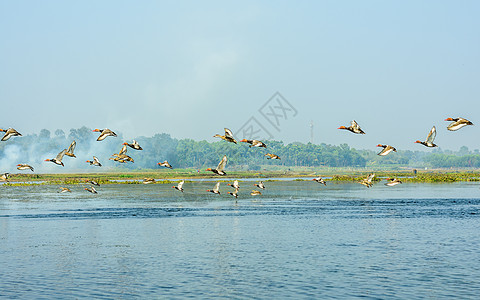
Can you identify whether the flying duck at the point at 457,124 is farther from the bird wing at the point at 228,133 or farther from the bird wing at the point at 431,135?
the bird wing at the point at 228,133

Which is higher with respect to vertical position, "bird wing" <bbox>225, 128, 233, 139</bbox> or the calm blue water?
"bird wing" <bbox>225, 128, 233, 139</bbox>

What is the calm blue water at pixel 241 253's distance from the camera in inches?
1281

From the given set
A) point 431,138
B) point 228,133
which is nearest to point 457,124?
point 431,138

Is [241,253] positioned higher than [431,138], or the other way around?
[431,138]

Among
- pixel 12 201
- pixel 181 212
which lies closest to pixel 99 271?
pixel 181 212

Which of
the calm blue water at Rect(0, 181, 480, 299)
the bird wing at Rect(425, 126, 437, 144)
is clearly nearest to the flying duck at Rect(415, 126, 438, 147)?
the bird wing at Rect(425, 126, 437, 144)

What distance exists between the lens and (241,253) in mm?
43875

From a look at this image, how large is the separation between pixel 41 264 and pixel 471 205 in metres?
59.4

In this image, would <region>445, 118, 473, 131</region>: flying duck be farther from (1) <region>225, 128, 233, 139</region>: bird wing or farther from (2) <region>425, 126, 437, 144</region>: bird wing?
(1) <region>225, 128, 233, 139</region>: bird wing

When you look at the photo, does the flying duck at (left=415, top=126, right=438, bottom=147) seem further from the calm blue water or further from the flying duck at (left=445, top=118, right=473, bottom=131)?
the calm blue water

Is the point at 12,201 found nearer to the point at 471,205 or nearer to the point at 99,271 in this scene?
the point at 99,271

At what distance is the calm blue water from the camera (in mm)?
32531

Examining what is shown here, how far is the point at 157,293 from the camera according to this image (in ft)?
103

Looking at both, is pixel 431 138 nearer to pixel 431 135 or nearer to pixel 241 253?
pixel 431 135
